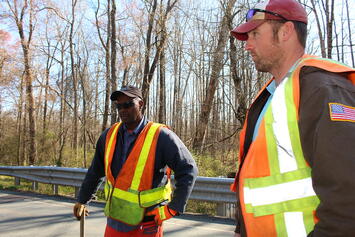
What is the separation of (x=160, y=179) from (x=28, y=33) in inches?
914

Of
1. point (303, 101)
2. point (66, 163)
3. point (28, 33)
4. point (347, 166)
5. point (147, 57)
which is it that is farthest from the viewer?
point (28, 33)

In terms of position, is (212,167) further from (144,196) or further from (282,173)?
(282,173)

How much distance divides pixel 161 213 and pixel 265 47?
66.8 inches

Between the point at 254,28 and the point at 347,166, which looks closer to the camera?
the point at 347,166

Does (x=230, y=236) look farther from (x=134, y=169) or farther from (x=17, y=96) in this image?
(x=17, y=96)

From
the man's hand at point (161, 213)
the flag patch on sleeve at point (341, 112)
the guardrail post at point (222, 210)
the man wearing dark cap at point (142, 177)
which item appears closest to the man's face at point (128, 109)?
the man wearing dark cap at point (142, 177)

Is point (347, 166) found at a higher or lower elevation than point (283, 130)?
lower

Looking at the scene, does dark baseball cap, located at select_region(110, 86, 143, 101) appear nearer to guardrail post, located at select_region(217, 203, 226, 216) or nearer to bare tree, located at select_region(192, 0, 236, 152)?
guardrail post, located at select_region(217, 203, 226, 216)

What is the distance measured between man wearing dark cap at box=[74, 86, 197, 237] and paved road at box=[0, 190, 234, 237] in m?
2.51

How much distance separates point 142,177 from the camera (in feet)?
9.20

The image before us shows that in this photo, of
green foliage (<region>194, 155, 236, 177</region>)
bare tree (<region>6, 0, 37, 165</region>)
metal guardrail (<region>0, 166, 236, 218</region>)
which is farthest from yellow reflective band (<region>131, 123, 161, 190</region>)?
bare tree (<region>6, 0, 37, 165</region>)

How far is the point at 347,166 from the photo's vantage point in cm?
105

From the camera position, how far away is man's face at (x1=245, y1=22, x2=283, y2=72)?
1.59 m

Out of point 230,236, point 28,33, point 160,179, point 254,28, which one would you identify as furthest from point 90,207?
point 28,33
